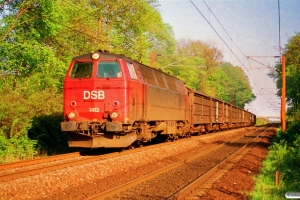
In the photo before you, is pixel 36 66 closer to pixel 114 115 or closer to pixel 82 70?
pixel 82 70

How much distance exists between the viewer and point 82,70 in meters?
14.6

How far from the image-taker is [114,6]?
3092 cm

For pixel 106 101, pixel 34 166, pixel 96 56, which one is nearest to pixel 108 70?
pixel 96 56

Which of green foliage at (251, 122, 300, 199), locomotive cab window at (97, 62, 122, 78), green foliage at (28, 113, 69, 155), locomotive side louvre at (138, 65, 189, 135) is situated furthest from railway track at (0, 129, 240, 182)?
green foliage at (251, 122, 300, 199)

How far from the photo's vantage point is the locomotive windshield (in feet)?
47.3

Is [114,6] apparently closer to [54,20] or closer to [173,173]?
[54,20]

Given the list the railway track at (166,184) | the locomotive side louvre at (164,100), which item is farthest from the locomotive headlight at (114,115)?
the railway track at (166,184)

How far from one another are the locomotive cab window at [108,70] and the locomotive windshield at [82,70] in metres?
0.35

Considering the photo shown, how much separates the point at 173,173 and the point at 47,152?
23.9ft

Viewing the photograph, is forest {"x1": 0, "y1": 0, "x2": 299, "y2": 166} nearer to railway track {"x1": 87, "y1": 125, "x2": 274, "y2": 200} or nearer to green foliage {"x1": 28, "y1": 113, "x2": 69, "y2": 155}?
green foliage {"x1": 28, "y1": 113, "x2": 69, "y2": 155}

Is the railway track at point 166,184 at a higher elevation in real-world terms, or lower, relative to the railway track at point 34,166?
lower

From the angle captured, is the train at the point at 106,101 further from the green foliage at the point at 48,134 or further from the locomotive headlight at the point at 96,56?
the green foliage at the point at 48,134

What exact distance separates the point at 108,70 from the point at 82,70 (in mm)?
1048

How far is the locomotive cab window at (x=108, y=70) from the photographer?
14.2 metres
